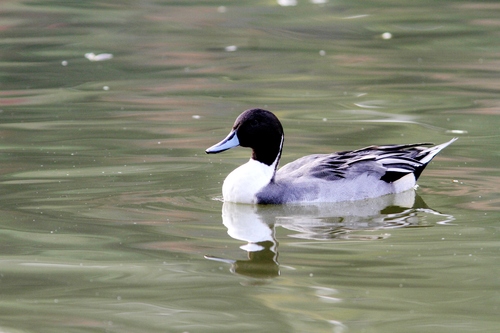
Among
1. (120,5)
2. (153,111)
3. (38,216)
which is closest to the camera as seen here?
(38,216)

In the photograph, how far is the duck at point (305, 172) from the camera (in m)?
8.58

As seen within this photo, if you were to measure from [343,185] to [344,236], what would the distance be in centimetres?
143

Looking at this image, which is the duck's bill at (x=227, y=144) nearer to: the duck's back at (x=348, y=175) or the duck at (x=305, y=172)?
the duck at (x=305, y=172)

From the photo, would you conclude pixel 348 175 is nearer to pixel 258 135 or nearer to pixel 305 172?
pixel 305 172

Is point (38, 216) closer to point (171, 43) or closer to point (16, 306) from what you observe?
point (16, 306)

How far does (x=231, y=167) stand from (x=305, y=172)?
132 cm

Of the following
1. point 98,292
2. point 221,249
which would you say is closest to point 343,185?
point 221,249

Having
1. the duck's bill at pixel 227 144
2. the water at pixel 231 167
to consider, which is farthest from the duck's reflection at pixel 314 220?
the duck's bill at pixel 227 144

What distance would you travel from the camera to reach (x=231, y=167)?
987cm

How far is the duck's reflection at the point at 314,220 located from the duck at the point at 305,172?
80mm

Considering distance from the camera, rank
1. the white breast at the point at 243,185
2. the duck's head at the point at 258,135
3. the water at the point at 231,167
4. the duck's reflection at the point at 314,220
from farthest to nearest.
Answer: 1. the duck's head at the point at 258,135
2. the white breast at the point at 243,185
3. the duck's reflection at the point at 314,220
4. the water at the point at 231,167

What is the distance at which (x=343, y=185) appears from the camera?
8758 mm

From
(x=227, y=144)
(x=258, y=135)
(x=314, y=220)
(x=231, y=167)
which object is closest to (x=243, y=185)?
(x=227, y=144)

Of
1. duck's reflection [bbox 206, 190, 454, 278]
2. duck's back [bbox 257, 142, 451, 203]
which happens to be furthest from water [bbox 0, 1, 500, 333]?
duck's back [bbox 257, 142, 451, 203]
